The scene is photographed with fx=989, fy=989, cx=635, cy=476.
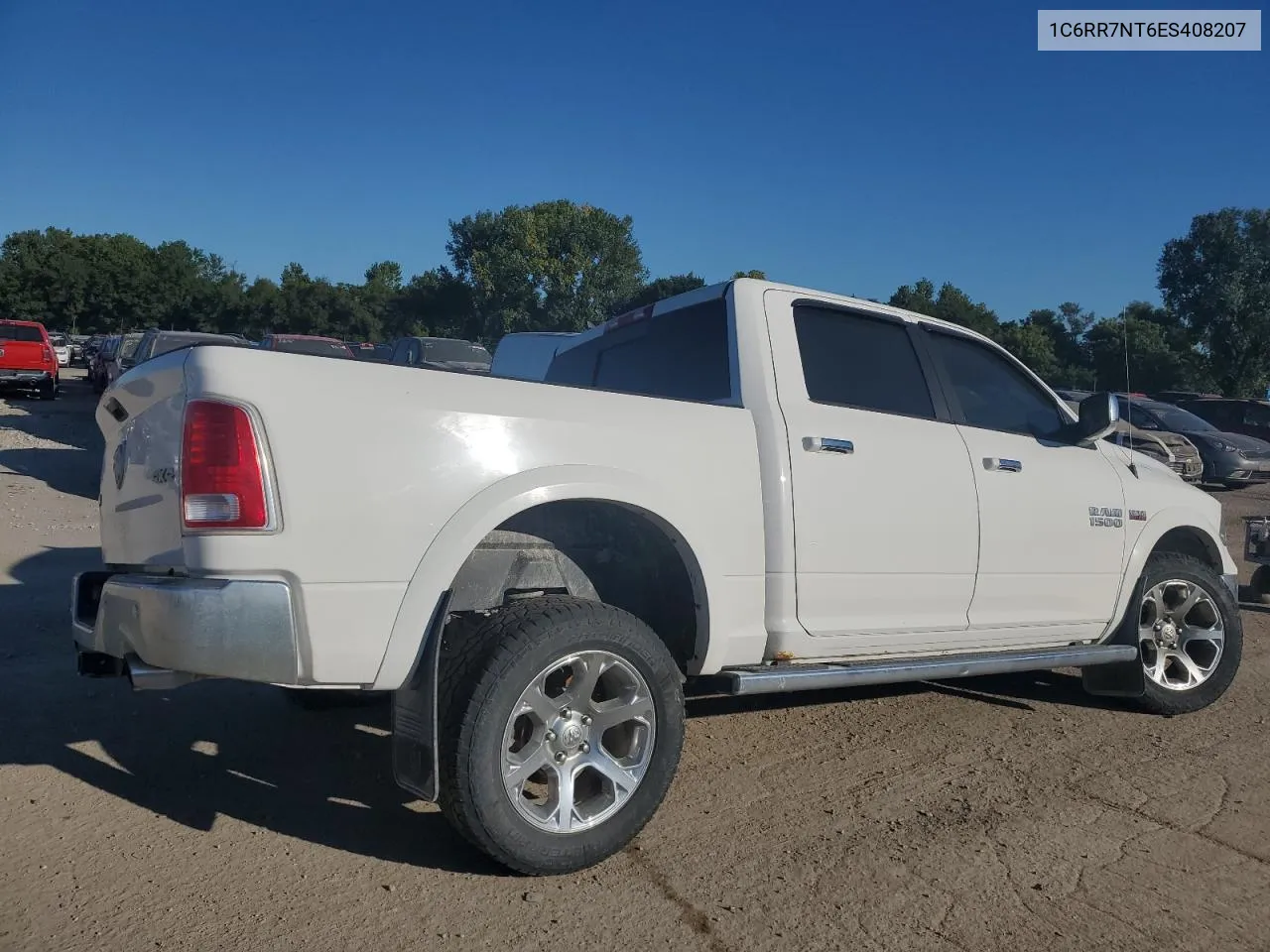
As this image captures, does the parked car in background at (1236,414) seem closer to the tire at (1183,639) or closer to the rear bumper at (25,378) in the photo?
the tire at (1183,639)

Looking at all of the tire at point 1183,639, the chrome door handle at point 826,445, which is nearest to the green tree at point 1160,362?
the tire at point 1183,639

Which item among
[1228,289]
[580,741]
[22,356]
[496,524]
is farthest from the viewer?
[1228,289]

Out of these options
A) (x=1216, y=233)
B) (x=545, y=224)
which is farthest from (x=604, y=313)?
(x=1216, y=233)

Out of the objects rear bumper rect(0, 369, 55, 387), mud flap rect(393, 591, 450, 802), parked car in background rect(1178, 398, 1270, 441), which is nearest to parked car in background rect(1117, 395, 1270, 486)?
parked car in background rect(1178, 398, 1270, 441)

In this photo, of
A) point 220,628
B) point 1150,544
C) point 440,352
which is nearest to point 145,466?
point 220,628

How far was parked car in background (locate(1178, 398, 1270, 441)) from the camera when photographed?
859 inches

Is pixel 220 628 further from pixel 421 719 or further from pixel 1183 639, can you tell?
pixel 1183 639

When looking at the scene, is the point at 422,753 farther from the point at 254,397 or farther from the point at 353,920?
the point at 254,397

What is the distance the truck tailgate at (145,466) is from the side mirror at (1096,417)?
4058mm

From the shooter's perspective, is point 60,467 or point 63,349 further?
point 63,349

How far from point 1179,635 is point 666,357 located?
3.20 metres

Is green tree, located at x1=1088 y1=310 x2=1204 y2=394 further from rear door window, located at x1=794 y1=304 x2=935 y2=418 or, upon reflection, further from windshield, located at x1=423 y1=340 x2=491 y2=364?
rear door window, located at x1=794 y1=304 x2=935 y2=418

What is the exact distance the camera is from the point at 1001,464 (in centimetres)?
456

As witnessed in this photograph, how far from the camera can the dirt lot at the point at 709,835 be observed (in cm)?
290
